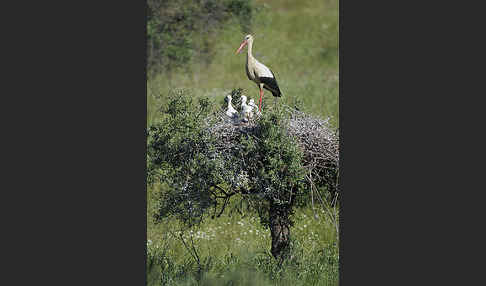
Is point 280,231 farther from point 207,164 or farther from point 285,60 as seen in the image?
point 285,60

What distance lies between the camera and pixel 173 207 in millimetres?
7812

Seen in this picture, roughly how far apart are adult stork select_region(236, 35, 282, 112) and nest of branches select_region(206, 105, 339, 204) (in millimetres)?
358

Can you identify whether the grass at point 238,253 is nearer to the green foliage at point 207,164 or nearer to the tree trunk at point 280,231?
the tree trunk at point 280,231

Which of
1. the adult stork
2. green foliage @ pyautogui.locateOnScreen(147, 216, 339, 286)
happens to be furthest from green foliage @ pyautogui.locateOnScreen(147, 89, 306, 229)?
the adult stork

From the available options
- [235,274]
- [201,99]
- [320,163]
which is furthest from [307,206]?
[201,99]

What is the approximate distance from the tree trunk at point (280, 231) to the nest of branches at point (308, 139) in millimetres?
490

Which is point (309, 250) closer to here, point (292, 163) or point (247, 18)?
point (292, 163)

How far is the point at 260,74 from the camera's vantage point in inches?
310

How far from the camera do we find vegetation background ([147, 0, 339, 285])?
788 centimetres

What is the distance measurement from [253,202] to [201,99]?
142 cm

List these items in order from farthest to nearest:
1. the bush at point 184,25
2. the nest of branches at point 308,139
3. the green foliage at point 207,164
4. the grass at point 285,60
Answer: the bush at point 184,25 < the grass at point 285,60 < the nest of branches at point 308,139 < the green foliage at point 207,164

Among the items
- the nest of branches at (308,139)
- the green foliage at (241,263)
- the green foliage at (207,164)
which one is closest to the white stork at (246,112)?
the nest of branches at (308,139)

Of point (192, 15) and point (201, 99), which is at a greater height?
point (192, 15)

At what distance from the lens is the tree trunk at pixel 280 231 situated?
7809 mm
